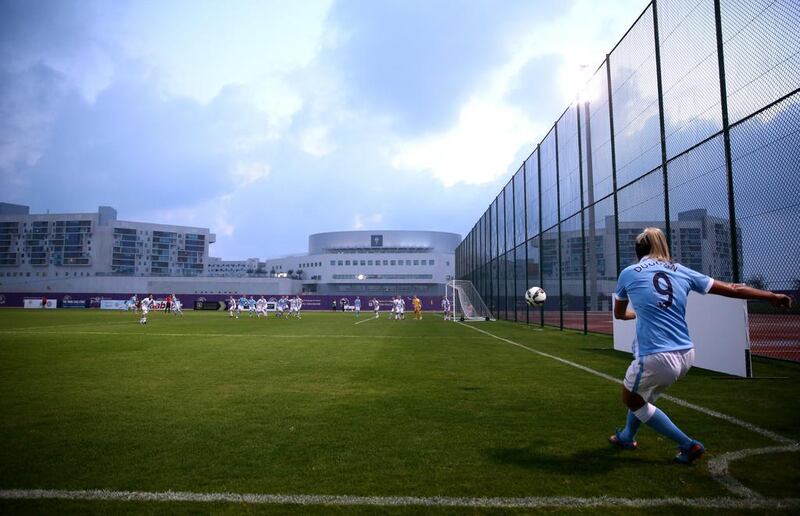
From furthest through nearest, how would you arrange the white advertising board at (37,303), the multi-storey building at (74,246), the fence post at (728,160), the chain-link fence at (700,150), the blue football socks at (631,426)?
the multi-storey building at (74,246)
the white advertising board at (37,303)
the fence post at (728,160)
the chain-link fence at (700,150)
the blue football socks at (631,426)

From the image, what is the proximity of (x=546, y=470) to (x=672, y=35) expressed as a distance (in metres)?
12.0

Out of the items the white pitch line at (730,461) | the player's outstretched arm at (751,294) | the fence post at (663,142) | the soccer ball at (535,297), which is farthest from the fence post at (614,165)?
the player's outstretched arm at (751,294)

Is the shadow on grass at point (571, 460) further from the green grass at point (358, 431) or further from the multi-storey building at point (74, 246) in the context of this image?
the multi-storey building at point (74, 246)

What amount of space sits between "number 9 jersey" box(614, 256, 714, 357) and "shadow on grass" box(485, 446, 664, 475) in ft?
2.79

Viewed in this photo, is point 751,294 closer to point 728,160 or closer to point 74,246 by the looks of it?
point 728,160

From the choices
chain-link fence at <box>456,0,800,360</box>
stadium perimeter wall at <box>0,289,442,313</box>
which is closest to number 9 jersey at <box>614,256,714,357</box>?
chain-link fence at <box>456,0,800,360</box>

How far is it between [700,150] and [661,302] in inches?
334

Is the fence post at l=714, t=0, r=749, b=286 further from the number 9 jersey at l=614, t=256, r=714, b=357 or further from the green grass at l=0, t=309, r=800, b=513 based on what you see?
the number 9 jersey at l=614, t=256, r=714, b=357

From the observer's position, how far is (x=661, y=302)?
3635mm

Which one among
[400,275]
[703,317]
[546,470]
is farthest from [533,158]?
[400,275]

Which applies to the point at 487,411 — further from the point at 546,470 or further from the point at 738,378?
the point at 738,378

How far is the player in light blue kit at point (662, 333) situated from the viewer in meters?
3.56

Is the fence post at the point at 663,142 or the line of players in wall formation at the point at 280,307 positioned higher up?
the fence post at the point at 663,142

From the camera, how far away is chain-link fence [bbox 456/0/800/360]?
835 centimetres
